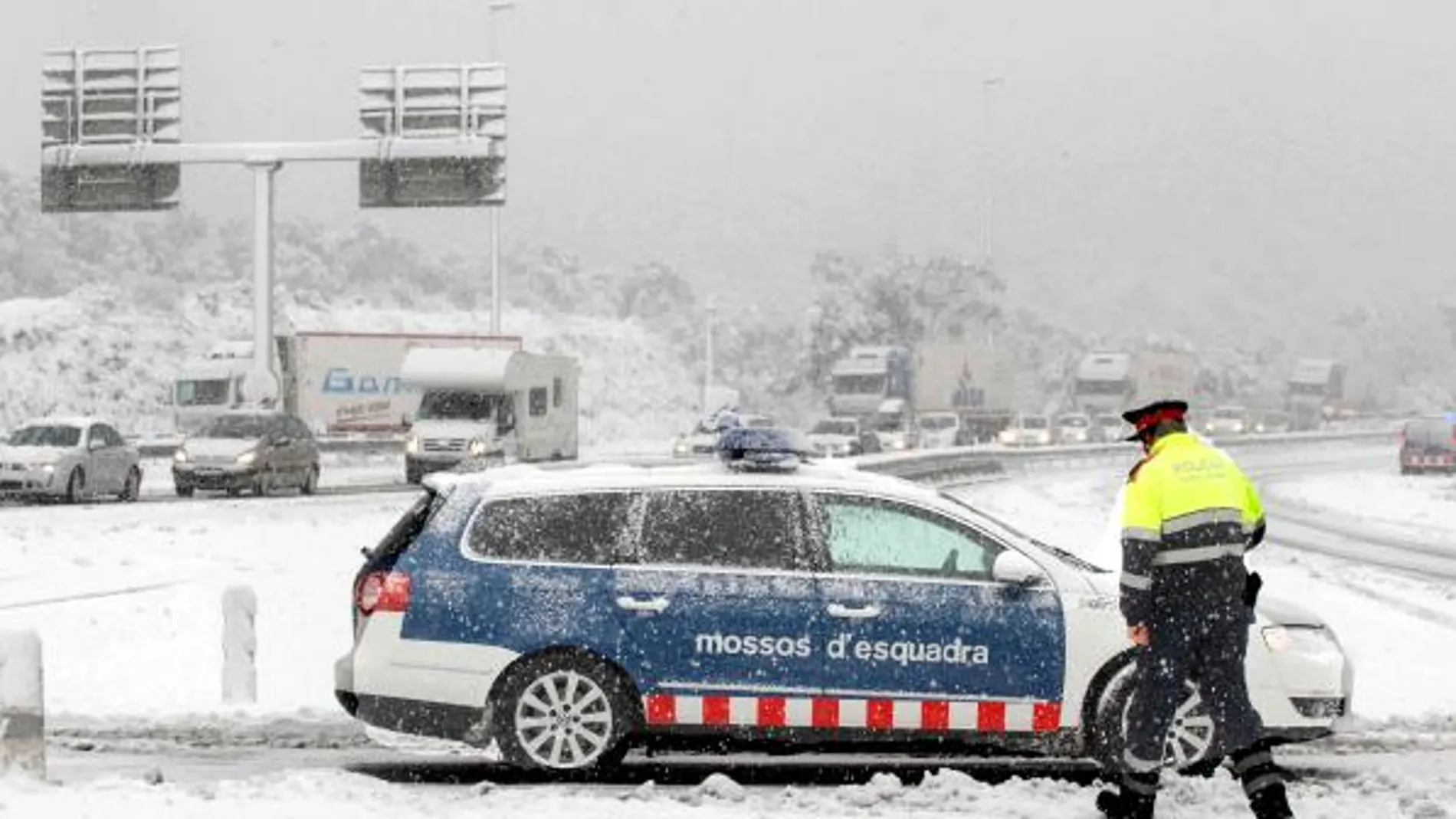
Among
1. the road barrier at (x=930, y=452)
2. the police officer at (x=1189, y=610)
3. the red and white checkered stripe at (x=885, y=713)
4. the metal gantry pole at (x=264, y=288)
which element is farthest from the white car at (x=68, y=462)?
the police officer at (x=1189, y=610)

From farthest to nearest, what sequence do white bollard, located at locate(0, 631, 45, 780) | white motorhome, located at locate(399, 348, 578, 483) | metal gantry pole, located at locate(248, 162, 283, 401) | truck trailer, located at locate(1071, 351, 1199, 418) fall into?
truck trailer, located at locate(1071, 351, 1199, 418)
metal gantry pole, located at locate(248, 162, 283, 401)
white motorhome, located at locate(399, 348, 578, 483)
white bollard, located at locate(0, 631, 45, 780)

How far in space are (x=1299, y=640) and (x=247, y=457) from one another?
88.3 ft

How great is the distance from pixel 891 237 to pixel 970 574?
10968 centimetres

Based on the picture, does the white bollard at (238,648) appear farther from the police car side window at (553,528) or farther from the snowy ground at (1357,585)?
the snowy ground at (1357,585)

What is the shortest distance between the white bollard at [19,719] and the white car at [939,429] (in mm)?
59616

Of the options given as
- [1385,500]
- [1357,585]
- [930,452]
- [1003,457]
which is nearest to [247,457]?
[930,452]

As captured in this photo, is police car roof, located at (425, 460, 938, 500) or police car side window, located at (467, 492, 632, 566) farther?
police car roof, located at (425, 460, 938, 500)

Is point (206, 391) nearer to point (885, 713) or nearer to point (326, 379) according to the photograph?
point (326, 379)

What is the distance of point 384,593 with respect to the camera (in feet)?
30.5

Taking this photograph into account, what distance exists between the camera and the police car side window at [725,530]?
9328 mm

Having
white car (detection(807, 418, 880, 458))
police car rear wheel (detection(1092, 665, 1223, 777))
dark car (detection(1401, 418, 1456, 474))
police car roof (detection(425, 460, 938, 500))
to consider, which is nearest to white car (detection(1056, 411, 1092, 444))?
white car (detection(807, 418, 880, 458))

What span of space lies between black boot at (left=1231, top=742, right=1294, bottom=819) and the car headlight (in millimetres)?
1685

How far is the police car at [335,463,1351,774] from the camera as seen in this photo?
913 cm

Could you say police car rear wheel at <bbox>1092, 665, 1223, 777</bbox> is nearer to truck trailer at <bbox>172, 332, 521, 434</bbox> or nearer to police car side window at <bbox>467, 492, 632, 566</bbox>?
police car side window at <bbox>467, 492, 632, 566</bbox>
